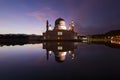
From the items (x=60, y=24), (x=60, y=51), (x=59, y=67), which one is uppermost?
(x=60, y=24)

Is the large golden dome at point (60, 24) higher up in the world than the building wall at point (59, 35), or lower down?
higher up

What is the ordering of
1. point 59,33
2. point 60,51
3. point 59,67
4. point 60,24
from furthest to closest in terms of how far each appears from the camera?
point 59,33
point 60,24
point 60,51
point 59,67

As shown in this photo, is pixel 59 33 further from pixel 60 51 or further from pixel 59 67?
pixel 59 67

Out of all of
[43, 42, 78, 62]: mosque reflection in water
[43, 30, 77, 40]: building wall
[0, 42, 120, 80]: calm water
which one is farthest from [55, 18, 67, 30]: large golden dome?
[0, 42, 120, 80]: calm water

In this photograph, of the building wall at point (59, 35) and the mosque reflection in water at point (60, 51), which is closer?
the mosque reflection in water at point (60, 51)

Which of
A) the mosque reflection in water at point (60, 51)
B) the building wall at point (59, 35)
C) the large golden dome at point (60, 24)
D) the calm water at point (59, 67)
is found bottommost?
the calm water at point (59, 67)

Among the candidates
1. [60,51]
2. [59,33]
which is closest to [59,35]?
[59,33]

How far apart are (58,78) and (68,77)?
49cm

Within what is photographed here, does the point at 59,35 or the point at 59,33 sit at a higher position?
the point at 59,33

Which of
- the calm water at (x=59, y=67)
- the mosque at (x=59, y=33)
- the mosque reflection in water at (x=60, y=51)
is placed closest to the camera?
the calm water at (x=59, y=67)

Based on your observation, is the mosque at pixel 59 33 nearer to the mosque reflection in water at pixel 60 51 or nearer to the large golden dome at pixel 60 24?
the large golden dome at pixel 60 24

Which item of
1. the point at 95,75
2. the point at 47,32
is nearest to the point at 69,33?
the point at 47,32

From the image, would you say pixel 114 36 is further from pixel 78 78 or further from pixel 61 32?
pixel 78 78

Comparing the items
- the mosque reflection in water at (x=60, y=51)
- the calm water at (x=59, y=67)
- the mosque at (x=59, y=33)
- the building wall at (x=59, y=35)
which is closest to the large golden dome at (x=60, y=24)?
the mosque at (x=59, y=33)
